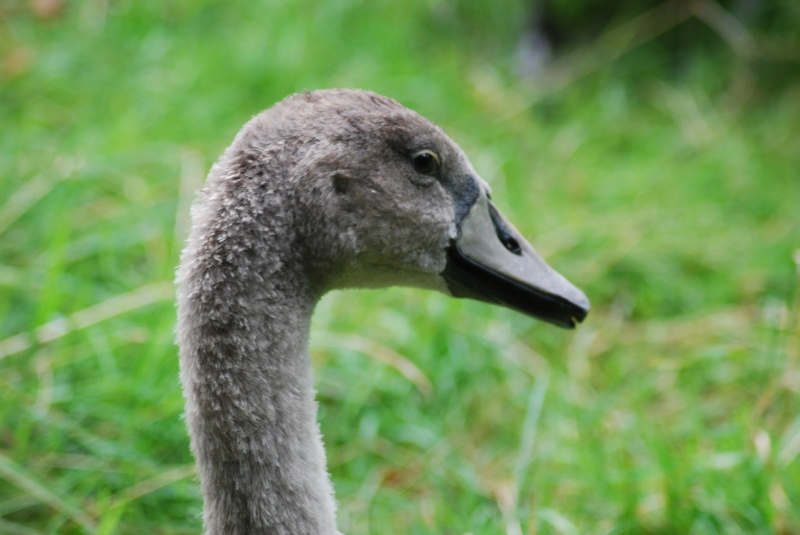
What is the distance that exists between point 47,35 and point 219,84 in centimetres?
105

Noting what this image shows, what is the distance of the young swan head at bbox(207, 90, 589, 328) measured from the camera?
1.43 metres

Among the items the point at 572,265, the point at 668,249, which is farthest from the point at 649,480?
the point at 668,249

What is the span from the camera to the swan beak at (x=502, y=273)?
1737 millimetres

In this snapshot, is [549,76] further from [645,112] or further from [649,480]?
[649,480]

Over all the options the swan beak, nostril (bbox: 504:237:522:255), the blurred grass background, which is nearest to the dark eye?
the swan beak

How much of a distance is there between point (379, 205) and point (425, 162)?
0.15 m

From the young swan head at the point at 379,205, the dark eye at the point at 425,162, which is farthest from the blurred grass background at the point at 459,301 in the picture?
the dark eye at the point at 425,162

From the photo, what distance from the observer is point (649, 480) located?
2.29m

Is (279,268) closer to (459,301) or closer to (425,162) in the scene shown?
(425,162)

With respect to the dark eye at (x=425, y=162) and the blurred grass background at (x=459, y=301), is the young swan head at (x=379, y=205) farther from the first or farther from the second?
the blurred grass background at (x=459, y=301)

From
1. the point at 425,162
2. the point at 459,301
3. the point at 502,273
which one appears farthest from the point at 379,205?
the point at 459,301

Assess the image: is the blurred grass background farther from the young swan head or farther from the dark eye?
the dark eye

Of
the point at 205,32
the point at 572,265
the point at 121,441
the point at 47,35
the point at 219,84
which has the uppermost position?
the point at 205,32

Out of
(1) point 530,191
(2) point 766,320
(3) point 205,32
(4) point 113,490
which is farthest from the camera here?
(3) point 205,32
